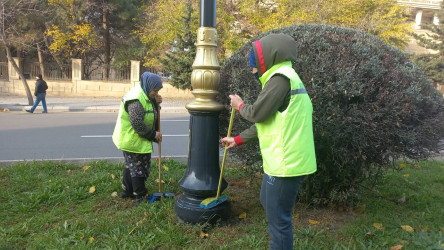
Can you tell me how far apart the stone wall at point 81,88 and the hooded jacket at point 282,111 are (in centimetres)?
1811

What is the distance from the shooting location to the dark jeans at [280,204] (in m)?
2.23

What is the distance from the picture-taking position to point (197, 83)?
124 inches

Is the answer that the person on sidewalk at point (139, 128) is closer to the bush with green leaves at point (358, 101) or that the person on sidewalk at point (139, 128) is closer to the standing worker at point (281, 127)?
the bush with green leaves at point (358, 101)

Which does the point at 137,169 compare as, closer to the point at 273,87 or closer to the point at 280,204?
the point at 280,204

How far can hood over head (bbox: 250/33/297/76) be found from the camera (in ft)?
7.21

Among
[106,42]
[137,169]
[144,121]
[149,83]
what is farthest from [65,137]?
[106,42]

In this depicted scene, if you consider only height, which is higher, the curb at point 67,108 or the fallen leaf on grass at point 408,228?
the fallen leaf on grass at point 408,228

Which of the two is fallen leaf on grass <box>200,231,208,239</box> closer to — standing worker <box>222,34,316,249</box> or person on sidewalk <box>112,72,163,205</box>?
standing worker <box>222,34,316,249</box>

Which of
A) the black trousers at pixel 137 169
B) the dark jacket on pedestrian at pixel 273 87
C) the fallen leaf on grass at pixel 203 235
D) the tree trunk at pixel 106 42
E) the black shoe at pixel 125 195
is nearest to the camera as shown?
the dark jacket on pedestrian at pixel 273 87

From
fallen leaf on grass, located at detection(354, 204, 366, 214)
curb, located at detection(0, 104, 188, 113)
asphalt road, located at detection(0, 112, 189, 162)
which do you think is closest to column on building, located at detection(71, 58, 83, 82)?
curb, located at detection(0, 104, 188, 113)

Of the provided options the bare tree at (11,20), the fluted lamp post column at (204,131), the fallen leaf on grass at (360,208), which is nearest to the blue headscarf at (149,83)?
the fluted lamp post column at (204,131)

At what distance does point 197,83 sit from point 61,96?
18.9 meters

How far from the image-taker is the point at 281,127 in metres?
2.17

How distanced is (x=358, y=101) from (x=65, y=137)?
25.1ft
